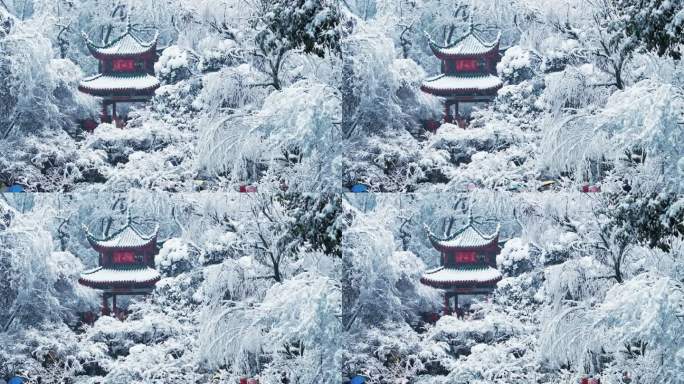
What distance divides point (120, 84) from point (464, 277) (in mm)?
1700

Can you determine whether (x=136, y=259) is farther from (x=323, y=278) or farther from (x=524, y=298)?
(x=524, y=298)

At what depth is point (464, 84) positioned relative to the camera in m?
4.43

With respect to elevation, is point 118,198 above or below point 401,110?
below

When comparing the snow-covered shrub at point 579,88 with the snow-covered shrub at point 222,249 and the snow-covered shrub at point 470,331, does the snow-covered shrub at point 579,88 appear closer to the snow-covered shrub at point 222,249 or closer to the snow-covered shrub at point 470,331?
the snow-covered shrub at point 470,331

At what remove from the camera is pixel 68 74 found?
4457 mm

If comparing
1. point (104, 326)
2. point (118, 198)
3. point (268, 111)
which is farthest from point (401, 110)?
point (104, 326)

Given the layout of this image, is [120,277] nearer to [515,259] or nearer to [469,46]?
[515,259]

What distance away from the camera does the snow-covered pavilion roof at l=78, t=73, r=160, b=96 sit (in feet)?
14.5

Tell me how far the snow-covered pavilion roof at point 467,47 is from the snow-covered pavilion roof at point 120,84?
48.6 inches

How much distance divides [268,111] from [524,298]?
4.45 feet

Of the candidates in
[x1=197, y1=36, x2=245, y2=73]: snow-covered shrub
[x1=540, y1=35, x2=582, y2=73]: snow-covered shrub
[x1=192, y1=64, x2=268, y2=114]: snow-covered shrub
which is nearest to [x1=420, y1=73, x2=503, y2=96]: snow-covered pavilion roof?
[x1=540, y1=35, x2=582, y2=73]: snow-covered shrub

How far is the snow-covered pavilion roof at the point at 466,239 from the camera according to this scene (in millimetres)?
4383

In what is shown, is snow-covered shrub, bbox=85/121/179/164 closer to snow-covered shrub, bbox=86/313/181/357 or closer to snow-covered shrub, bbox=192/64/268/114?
snow-covered shrub, bbox=192/64/268/114

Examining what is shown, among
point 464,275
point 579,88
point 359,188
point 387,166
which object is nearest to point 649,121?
point 579,88
